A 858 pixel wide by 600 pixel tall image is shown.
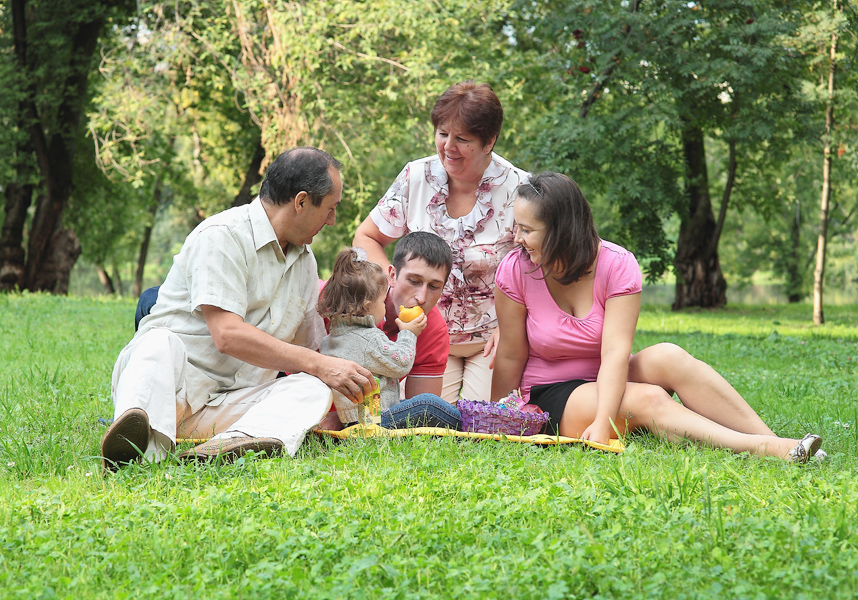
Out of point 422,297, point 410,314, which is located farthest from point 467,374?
point 410,314

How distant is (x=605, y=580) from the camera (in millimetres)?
2359

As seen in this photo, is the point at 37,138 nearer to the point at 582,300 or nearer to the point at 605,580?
the point at 582,300

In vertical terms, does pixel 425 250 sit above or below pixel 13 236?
above

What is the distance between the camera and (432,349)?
16.0ft

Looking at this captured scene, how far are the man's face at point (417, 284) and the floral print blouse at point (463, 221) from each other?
0.50 meters

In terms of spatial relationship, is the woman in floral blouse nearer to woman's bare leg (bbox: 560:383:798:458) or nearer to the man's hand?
woman's bare leg (bbox: 560:383:798:458)

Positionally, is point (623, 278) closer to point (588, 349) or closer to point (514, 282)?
point (588, 349)

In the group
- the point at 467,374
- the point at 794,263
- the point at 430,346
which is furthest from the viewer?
the point at 794,263

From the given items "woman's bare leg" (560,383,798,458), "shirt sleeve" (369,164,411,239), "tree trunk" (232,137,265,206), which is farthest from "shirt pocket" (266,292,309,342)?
Answer: "tree trunk" (232,137,265,206)

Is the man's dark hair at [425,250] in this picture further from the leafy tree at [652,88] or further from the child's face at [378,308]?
the leafy tree at [652,88]

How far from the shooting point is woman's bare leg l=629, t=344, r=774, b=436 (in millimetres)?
4148

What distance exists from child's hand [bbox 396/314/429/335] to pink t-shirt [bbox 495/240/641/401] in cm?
46

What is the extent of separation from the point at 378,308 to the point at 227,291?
85cm

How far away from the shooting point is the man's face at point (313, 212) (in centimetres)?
415
